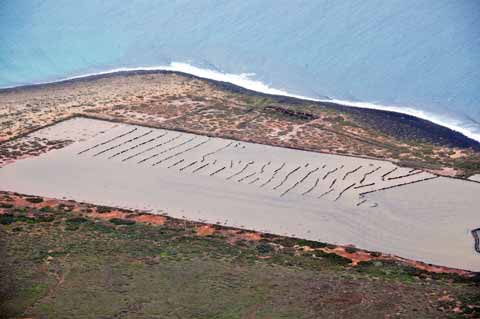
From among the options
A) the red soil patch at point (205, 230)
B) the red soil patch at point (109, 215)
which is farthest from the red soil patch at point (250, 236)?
the red soil patch at point (109, 215)

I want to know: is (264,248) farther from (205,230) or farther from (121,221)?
(121,221)

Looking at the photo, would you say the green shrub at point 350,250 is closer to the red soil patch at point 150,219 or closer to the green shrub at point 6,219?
the red soil patch at point 150,219

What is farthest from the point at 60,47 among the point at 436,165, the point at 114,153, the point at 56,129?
the point at 436,165

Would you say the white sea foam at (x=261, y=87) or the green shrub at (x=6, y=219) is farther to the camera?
the white sea foam at (x=261, y=87)

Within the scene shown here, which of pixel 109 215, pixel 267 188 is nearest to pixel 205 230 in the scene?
pixel 109 215

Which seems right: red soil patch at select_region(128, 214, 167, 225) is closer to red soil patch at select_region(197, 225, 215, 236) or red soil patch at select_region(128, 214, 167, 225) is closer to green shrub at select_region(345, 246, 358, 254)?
red soil patch at select_region(197, 225, 215, 236)

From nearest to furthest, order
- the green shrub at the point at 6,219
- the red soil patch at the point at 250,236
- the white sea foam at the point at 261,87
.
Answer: the red soil patch at the point at 250,236 < the green shrub at the point at 6,219 < the white sea foam at the point at 261,87

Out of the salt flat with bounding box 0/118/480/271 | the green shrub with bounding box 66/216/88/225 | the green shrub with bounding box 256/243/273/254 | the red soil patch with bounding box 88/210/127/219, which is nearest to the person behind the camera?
the green shrub with bounding box 256/243/273/254

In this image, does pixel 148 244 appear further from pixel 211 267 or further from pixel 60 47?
pixel 60 47

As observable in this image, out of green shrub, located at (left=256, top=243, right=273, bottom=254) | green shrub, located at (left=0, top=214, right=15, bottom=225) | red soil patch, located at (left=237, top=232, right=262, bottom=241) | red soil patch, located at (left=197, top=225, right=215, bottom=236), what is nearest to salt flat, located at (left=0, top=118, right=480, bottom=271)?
red soil patch, located at (left=237, top=232, right=262, bottom=241)
